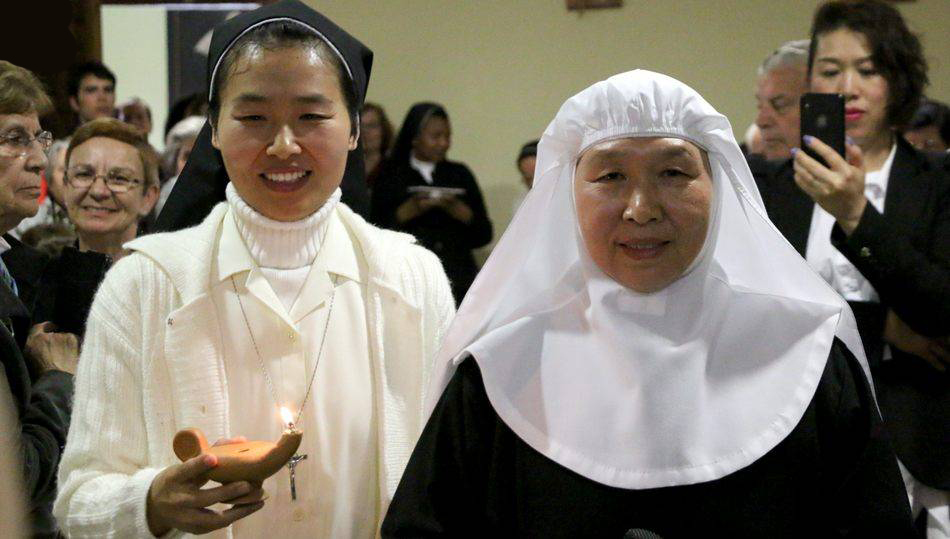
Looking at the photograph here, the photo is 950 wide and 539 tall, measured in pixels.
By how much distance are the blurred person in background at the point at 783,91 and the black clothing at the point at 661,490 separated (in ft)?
7.75

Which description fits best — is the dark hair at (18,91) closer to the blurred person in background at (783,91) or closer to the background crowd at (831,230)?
the background crowd at (831,230)

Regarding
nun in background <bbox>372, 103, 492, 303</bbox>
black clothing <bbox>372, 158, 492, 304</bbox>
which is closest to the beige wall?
nun in background <bbox>372, 103, 492, 303</bbox>

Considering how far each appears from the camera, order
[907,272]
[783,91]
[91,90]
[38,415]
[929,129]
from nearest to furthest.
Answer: [38,415]
[907,272]
[783,91]
[929,129]
[91,90]

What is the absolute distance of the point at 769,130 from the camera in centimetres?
455

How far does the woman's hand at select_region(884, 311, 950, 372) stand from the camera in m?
3.28

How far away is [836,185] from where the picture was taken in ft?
10.6

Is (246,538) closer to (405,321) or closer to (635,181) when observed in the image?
(405,321)

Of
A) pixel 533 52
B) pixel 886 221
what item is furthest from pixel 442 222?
pixel 886 221

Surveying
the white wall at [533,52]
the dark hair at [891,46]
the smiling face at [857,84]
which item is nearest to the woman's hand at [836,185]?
the smiling face at [857,84]

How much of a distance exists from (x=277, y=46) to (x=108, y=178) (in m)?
1.81

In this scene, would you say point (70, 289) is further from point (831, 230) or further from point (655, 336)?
point (831, 230)

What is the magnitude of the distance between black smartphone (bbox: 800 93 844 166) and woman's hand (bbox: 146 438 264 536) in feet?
6.71

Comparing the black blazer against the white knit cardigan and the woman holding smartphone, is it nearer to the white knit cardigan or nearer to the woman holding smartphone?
the woman holding smartphone

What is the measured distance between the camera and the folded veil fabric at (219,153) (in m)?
2.27
